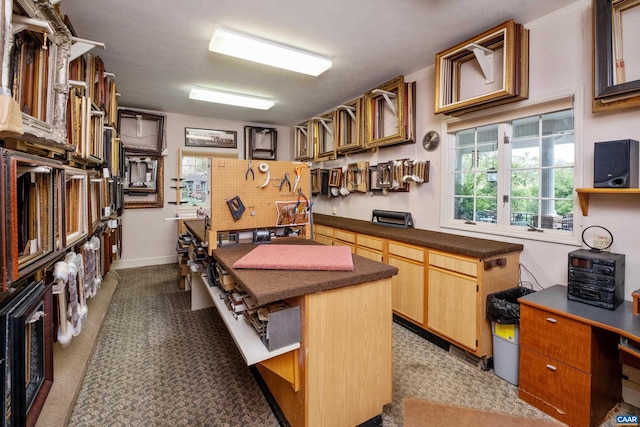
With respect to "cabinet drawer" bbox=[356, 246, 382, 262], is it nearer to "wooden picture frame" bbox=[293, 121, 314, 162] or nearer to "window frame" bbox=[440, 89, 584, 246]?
"window frame" bbox=[440, 89, 584, 246]

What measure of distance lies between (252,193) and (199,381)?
1345 mm

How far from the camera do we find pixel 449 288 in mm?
2410

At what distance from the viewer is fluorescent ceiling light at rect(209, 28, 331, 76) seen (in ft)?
8.21

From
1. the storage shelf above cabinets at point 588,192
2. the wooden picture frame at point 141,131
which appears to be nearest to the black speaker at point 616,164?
the storage shelf above cabinets at point 588,192

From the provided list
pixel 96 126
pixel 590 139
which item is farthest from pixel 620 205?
pixel 96 126

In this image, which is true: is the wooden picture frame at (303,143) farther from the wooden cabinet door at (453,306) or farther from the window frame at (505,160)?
the wooden cabinet door at (453,306)

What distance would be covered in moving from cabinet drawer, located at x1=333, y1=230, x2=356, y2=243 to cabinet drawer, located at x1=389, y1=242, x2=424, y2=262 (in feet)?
2.19

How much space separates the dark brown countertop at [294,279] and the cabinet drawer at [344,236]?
1.87 meters

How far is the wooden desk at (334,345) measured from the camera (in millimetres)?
1367

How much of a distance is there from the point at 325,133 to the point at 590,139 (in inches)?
142

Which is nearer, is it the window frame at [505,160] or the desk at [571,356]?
the desk at [571,356]

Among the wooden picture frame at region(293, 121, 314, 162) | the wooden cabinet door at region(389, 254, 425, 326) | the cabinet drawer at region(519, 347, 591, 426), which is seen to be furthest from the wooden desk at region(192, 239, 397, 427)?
the wooden picture frame at region(293, 121, 314, 162)

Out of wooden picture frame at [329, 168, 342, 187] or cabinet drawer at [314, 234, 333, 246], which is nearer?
cabinet drawer at [314, 234, 333, 246]

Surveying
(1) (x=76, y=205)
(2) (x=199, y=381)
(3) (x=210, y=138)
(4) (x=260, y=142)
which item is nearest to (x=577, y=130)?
→ (2) (x=199, y=381)
